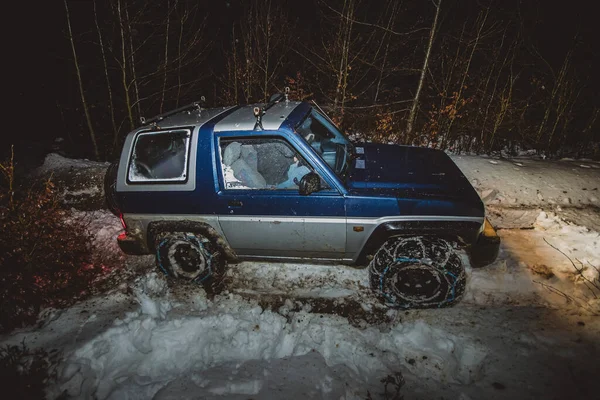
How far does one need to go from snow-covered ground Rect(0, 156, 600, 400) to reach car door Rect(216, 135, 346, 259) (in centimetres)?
63

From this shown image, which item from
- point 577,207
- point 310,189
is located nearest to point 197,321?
point 310,189

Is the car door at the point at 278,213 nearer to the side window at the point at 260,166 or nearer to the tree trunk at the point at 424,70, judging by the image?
the side window at the point at 260,166

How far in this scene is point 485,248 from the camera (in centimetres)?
301

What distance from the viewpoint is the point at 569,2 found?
799 centimetres

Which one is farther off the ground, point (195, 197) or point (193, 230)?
point (195, 197)

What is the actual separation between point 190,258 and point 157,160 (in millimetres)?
1242

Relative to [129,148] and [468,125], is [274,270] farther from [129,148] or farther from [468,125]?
[468,125]

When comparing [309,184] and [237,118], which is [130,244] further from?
[309,184]

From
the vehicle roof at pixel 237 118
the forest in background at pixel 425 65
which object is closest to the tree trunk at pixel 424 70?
the forest in background at pixel 425 65

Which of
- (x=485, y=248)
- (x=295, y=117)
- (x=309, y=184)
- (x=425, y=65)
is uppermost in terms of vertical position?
(x=425, y=65)

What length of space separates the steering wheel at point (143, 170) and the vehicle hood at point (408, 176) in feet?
7.12

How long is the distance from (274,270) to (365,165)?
5.81 feet

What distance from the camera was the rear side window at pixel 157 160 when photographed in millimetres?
3232

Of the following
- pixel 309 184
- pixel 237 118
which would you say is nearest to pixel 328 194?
pixel 309 184
